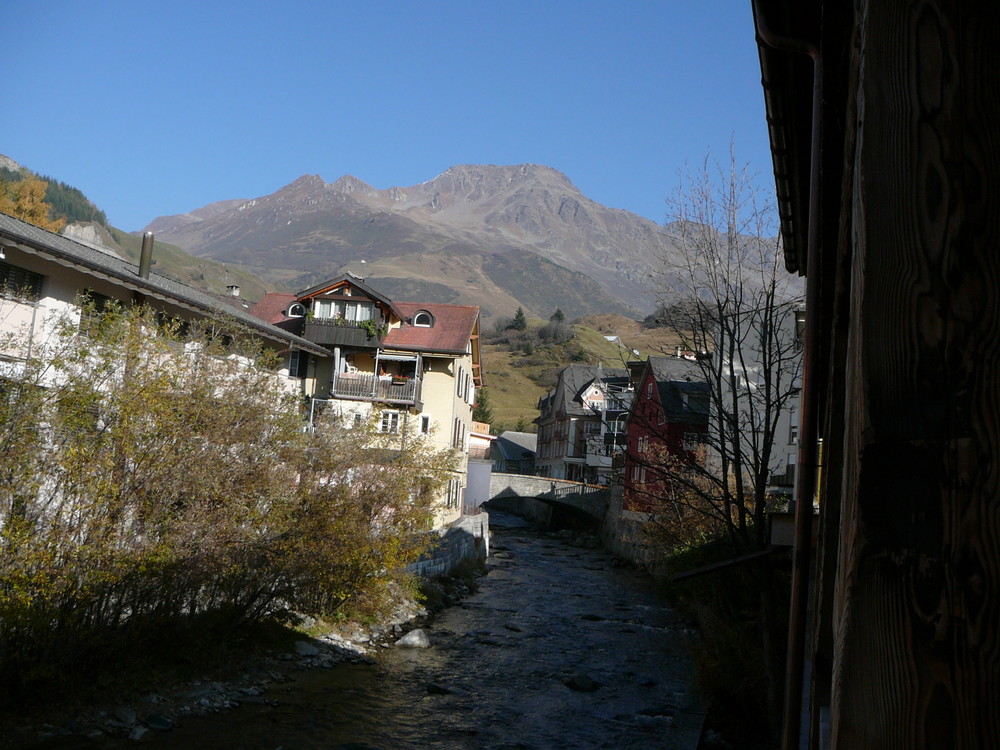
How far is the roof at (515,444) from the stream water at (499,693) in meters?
66.4

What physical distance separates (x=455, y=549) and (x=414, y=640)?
10040 mm

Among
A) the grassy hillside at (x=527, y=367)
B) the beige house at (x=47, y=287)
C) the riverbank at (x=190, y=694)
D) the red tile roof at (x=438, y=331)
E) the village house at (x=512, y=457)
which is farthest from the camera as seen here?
the grassy hillside at (x=527, y=367)

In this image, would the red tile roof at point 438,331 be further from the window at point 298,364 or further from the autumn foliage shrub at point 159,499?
the autumn foliage shrub at point 159,499

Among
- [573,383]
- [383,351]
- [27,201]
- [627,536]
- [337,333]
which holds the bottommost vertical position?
[627,536]

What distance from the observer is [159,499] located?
13.5m

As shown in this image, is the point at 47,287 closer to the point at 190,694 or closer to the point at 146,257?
the point at 146,257

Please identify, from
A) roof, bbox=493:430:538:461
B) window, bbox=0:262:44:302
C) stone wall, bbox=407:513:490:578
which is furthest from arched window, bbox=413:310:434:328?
roof, bbox=493:430:538:461

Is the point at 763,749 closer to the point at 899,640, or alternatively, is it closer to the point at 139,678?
the point at 139,678

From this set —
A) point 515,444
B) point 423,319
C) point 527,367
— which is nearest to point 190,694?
point 423,319

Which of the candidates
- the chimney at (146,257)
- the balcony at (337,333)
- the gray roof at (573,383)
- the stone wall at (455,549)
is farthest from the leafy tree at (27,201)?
the gray roof at (573,383)

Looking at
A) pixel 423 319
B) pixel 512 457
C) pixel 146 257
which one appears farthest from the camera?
pixel 512 457

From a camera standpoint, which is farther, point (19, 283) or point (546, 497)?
point (546, 497)

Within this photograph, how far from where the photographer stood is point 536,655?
19891 millimetres

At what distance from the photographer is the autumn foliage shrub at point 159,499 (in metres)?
11.6
